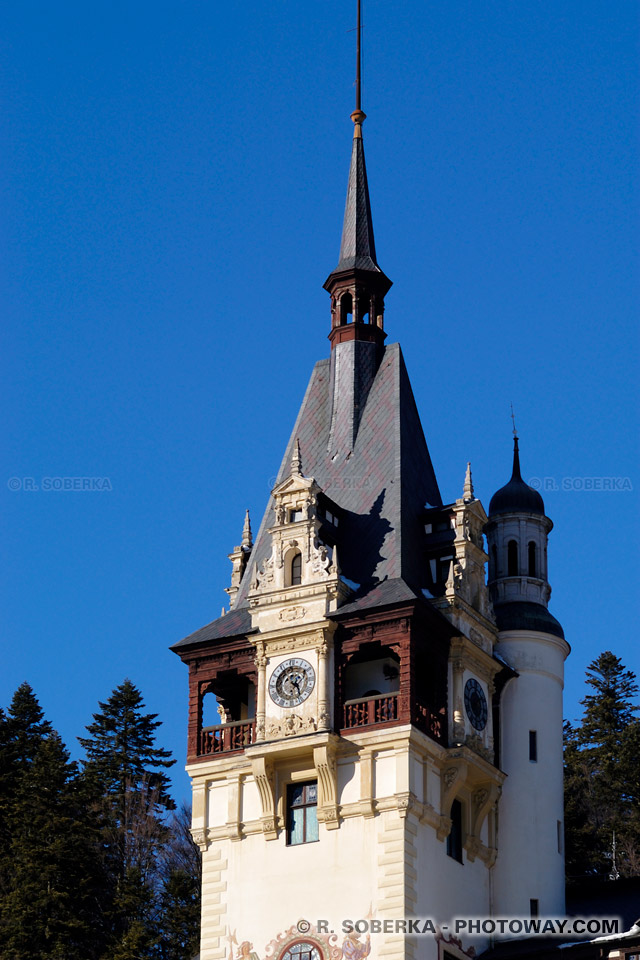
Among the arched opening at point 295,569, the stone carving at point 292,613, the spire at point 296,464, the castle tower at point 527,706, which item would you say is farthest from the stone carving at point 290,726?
the spire at point 296,464

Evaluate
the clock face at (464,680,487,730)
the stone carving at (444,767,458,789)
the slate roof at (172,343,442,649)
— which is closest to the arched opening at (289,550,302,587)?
the slate roof at (172,343,442,649)

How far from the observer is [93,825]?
6794 centimetres

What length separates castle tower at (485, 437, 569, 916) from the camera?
56125 millimetres

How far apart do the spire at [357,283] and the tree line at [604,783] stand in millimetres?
18414

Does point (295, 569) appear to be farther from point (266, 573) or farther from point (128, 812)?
point (128, 812)

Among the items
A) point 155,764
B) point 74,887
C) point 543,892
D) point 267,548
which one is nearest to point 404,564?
point 267,548

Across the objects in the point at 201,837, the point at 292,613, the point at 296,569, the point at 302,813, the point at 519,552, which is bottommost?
the point at 201,837

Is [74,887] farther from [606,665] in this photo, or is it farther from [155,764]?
[606,665]

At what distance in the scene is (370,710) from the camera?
175ft

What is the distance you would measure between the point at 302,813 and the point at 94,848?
16.8m

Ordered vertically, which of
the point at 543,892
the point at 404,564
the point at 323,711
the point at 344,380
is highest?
the point at 344,380

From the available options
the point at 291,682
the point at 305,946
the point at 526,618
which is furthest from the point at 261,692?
the point at 526,618

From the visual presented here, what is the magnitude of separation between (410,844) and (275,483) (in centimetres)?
1207

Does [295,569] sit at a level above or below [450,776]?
above
